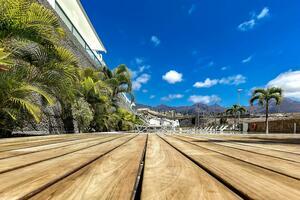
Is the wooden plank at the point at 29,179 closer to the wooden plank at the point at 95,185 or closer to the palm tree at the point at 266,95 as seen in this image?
the wooden plank at the point at 95,185

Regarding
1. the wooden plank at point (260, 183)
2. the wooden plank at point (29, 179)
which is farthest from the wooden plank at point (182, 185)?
the wooden plank at point (29, 179)

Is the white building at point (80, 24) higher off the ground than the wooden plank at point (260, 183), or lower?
higher

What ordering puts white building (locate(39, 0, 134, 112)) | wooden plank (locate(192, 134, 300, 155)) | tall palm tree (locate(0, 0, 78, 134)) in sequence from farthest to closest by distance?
white building (locate(39, 0, 134, 112)) → tall palm tree (locate(0, 0, 78, 134)) → wooden plank (locate(192, 134, 300, 155))

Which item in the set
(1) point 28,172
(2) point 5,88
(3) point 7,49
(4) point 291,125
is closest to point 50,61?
(3) point 7,49

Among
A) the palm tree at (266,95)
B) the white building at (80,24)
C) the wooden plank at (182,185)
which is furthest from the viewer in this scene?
the palm tree at (266,95)

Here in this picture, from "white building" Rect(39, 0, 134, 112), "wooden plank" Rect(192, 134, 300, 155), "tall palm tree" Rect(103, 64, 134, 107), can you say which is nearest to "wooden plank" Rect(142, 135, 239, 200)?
"wooden plank" Rect(192, 134, 300, 155)

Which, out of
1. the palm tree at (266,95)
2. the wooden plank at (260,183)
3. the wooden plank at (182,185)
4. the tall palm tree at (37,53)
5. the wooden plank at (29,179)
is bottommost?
the wooden plank at (29,179)

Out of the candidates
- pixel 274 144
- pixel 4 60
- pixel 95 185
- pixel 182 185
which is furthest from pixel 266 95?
pixel 95 185

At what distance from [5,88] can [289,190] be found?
5.44 meters

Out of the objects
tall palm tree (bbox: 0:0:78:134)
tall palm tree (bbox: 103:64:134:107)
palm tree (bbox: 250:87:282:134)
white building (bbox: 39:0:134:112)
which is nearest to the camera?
tall palm tree (bbox: 0:0:78:134)

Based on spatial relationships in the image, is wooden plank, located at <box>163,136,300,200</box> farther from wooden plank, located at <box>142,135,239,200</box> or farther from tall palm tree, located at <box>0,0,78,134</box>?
tall palm tree, located at <box>0,0,78,134</box>

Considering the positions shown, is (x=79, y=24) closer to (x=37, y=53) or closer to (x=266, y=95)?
(x=266, y=95)

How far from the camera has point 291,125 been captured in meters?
26.6

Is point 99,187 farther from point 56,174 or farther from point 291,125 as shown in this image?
point 291,125
